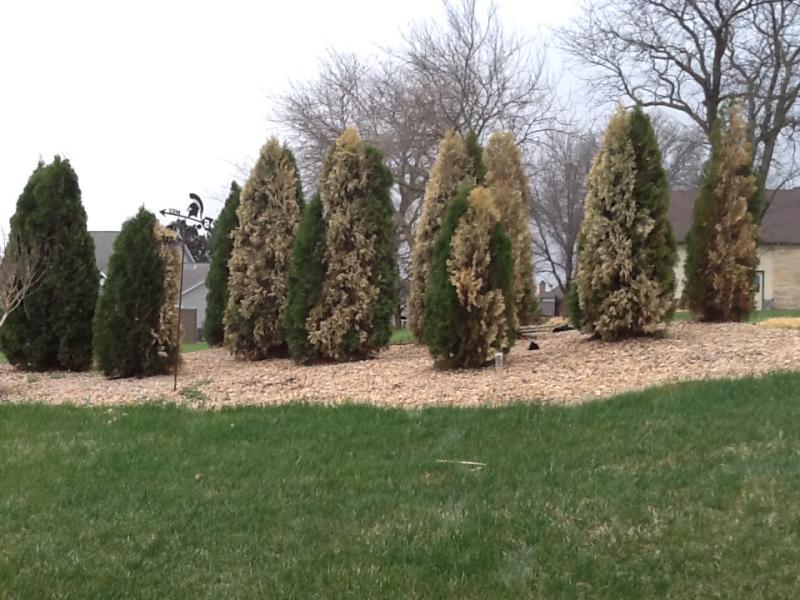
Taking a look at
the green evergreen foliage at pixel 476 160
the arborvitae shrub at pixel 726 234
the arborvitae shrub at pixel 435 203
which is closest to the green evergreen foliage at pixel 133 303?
the arborvitae shrub at pixel 435 203

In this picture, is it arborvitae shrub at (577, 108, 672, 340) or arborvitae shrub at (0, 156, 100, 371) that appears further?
arborvitae shrub at (0, 156, 100, 371)

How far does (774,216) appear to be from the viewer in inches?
1270

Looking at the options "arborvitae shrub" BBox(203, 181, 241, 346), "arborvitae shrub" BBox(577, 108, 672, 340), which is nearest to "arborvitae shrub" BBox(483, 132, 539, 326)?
"arborvitae shrub" BBox(577, 108, 672, 340)

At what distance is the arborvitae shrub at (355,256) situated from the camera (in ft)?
29.9

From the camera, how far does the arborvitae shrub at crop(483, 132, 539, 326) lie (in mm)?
11812

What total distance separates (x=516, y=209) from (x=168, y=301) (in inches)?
218

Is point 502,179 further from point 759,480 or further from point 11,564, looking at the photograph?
point 11,564

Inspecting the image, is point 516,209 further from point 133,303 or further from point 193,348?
point 193,348

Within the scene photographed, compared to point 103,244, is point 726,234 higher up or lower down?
lower down

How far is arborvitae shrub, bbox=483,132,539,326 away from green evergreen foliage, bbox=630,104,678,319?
370 cm

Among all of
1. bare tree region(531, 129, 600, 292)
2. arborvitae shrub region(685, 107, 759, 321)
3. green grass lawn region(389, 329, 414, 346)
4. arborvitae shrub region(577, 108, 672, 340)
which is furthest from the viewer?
bare tree region(531, 129, 600, 292)

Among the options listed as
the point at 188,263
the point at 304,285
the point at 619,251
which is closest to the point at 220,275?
the point at 304,285

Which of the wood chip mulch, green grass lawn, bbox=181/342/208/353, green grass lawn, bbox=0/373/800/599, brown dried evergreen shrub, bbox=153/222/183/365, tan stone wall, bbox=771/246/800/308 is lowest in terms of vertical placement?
green grass lawn, bbox=0/373/800/599

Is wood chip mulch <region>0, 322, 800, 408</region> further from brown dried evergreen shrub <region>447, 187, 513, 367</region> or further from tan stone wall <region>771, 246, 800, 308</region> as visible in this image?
tan stone wall <region>771, 246, 800, 308</region>
